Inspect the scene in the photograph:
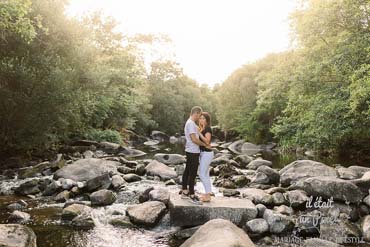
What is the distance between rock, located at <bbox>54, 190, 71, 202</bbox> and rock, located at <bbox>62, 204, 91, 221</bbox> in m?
1.72

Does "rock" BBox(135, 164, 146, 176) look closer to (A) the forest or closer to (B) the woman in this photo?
(A) the forest

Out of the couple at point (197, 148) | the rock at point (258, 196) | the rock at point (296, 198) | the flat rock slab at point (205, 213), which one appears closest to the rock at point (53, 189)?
the couple at point (197, 148)

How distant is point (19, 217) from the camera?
954 cm

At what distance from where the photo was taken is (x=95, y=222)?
31.1ft

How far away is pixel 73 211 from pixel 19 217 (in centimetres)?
135

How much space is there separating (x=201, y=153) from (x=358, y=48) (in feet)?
36.7

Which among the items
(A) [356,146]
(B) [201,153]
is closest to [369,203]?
(B) [201,153]

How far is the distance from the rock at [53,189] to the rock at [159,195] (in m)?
3.57

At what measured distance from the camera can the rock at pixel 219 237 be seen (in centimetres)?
595

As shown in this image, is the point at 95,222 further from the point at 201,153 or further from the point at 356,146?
the point at 356,146

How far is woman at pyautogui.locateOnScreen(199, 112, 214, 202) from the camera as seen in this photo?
30.4 ft

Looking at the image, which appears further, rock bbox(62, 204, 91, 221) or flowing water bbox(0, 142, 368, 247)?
rock bbox(62, 204, 91, 221)

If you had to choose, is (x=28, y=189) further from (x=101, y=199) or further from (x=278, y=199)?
(x=278, y=199)

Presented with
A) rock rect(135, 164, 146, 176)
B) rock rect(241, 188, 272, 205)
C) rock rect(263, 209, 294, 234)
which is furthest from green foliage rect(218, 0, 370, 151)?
rock rect(135, 164, 146, 176)
